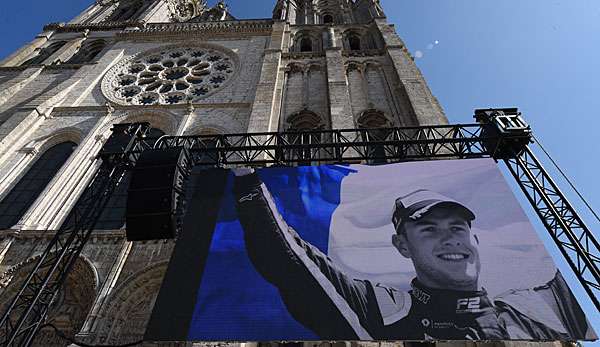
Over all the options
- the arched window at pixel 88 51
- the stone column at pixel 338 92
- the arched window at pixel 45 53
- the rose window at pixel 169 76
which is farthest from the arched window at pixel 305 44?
the arched window at pixel 45 53

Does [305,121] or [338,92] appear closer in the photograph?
[338,92]

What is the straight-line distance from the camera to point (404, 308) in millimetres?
6152

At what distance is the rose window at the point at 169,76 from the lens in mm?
16516

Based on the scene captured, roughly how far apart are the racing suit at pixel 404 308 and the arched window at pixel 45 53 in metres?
20.1

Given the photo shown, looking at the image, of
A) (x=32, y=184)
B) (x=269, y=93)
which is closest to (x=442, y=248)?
(x=269, y=93)

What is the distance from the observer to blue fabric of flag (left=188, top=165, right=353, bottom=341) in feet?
19.5

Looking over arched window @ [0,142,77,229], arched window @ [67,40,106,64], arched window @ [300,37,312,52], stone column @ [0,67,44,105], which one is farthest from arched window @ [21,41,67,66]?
arched window @ [300,37,312,52]

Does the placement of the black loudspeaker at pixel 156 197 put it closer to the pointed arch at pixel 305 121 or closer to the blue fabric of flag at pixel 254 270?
the blue fabric of flag at pixel 254 270

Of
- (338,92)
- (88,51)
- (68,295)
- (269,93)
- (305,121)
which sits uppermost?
(88,51)

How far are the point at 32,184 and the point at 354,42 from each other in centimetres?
1666

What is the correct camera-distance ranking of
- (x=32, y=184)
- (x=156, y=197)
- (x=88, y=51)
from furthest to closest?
(x=88, y=51)
(x=32, y=184)
(x=156, y=197)

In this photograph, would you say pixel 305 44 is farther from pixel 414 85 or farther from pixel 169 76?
pixel 414 85

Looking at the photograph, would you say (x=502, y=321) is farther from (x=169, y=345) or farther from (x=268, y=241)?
(x=169, y=345)

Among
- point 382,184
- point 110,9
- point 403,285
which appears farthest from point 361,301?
point 110,9
